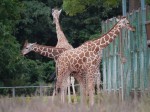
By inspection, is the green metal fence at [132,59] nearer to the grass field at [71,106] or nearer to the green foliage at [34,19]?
the grass field at [71,106]

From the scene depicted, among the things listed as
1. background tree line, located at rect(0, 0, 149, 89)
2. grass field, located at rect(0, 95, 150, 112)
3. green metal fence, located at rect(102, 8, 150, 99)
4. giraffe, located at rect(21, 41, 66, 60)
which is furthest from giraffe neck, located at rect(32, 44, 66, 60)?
background tree line, located at rect(0, 0, 149, 89)

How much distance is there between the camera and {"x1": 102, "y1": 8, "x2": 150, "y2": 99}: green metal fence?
695 inches

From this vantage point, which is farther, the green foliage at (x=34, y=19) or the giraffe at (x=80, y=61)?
the green foliage at (x=34, y=19)

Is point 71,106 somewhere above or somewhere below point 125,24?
below

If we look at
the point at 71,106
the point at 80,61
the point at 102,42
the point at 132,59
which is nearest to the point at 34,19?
the point at 132,59

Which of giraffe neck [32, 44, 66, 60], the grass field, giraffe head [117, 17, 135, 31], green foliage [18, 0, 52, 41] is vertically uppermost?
green foliage [18, 0, 52, 41]

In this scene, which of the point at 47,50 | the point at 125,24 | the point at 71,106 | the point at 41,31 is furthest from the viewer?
the point at 41,31

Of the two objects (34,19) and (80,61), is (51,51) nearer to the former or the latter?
(80,61)

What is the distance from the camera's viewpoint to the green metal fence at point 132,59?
57.9ft

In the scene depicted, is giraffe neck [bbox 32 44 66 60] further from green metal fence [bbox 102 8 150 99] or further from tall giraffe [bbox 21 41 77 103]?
green metal fence [bbox 102 8 150 99]

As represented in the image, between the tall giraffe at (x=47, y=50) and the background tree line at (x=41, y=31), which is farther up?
the background tree line at (x=41, y=31)

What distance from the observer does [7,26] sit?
2789cm

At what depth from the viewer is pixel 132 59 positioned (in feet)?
61.4

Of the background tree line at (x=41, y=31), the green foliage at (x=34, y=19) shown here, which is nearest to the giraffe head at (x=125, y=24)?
the background tree line at (x=41, y=31)
